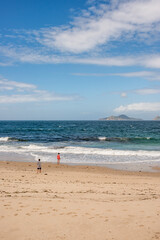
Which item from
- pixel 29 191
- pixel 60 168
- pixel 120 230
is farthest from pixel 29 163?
pixel 120 230

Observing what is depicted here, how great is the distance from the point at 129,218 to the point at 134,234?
0.93m

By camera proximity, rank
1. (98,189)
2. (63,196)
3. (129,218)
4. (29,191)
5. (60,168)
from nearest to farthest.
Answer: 1. (129,218)
2. (63,196)
3. (29,191)
4. (98,189)
5. (60,168)

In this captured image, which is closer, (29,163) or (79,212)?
(79,212)

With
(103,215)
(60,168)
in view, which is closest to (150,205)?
(103,215)

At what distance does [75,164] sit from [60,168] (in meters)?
2.16

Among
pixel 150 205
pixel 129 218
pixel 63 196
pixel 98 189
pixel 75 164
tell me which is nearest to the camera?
pixel 129 218

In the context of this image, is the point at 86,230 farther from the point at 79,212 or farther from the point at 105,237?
the point at 79,212

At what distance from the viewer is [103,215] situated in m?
7.21

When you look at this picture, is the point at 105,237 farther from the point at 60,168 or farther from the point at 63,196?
the point at 60,168

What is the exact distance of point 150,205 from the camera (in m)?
8.26

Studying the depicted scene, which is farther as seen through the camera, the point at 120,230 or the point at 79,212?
the point at 79,212

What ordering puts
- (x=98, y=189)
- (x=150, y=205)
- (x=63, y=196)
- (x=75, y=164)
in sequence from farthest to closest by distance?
1. (x=75, y=164)
2. (x=98, y=189)
3. (x=63, y=196)
4. (x=150, y=205)

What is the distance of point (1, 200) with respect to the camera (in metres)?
8.45

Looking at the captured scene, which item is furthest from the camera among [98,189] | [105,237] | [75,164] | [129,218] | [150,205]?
[75,164]
